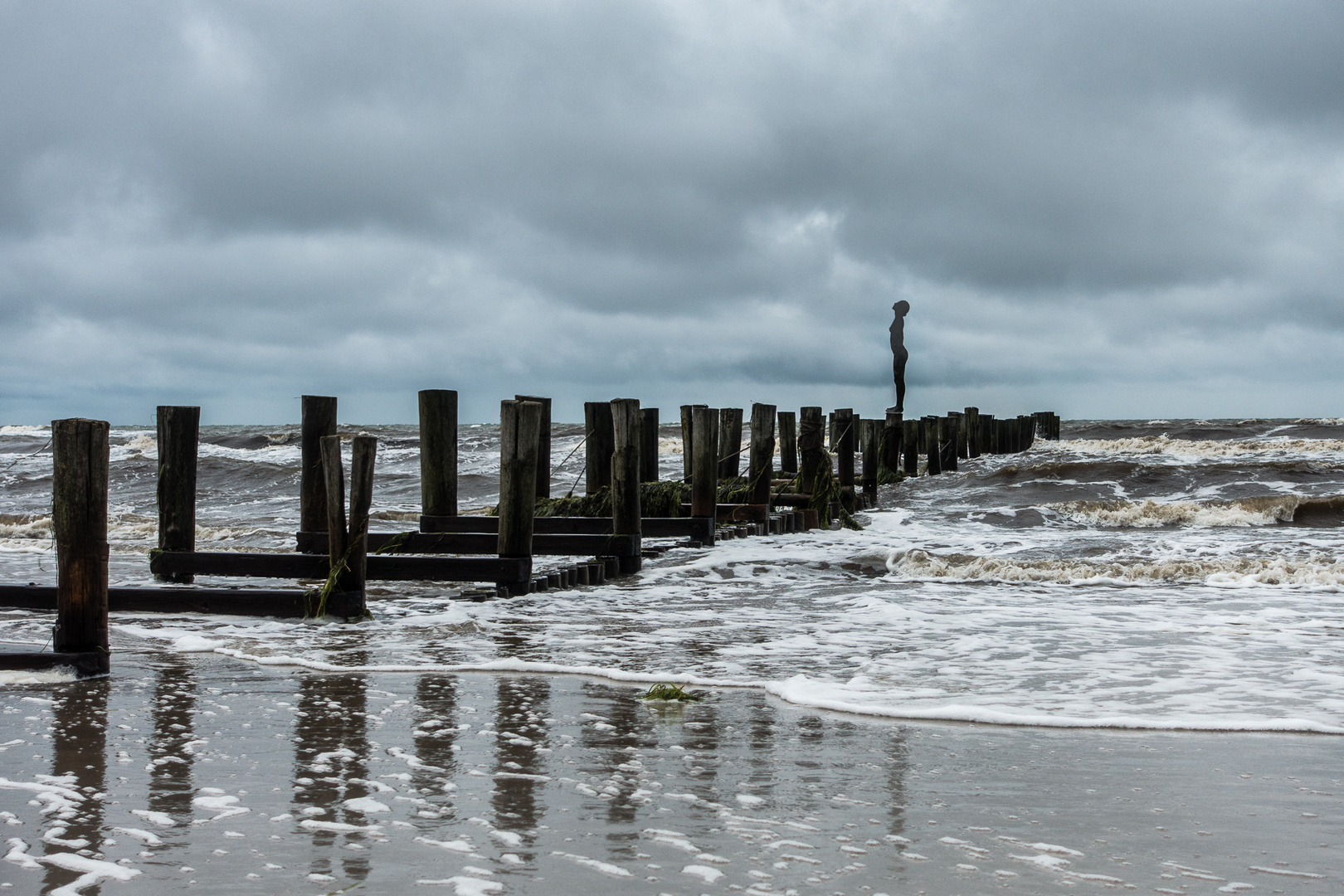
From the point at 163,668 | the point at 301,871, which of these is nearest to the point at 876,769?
the point at 301,871

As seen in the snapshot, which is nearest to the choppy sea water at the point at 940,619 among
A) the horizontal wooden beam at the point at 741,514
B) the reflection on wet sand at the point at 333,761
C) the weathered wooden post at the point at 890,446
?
the horizontal wooden beam at the point at 741,514

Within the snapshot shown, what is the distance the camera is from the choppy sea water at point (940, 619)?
18.2 feet

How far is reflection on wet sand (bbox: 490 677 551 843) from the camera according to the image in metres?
3.42

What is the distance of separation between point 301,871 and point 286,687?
2.89 meters

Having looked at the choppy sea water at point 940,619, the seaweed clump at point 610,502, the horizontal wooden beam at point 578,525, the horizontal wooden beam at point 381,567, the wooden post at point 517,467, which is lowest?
the choppy sea water at point 940,619

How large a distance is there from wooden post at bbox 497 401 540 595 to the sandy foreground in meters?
3.61

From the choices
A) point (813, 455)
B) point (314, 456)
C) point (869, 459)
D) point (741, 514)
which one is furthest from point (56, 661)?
point (869, 459)

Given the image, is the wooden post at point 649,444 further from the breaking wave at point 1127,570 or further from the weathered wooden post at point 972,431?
the weathered wooden post at point 972,431

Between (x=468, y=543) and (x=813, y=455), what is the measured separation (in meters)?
6.27

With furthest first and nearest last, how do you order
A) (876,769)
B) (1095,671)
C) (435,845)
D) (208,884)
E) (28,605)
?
1. (28,605)
2. (1095,671)
3. (876,769)
4. (435,845)
5. (208,884)

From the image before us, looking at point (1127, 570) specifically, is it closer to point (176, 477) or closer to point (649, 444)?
point (649, 444)

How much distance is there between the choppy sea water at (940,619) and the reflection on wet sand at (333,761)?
751 millimetres

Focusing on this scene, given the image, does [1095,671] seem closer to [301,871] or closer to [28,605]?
[301,871]

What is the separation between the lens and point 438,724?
15.4 feet
